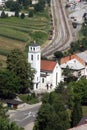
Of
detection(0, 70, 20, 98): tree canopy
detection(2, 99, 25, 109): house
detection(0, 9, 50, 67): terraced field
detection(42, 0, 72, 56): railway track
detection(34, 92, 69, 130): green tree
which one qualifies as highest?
detection(34, 92, 69, 130): green tree

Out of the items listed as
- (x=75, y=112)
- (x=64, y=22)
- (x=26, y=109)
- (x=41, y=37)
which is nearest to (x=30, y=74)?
(x=26, y=109)

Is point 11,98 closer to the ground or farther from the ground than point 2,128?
closer to the ground

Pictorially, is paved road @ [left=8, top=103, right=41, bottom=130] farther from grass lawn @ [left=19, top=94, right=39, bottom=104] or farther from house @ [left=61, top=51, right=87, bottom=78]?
house @ [left=61, top=51, right=87, bottom=78]

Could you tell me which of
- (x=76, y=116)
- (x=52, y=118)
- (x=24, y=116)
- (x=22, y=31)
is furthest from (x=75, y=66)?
(x=22, y=31)

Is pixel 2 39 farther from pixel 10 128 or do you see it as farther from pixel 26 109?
pixel 10 128

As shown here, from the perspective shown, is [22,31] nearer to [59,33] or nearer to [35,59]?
[59,33]

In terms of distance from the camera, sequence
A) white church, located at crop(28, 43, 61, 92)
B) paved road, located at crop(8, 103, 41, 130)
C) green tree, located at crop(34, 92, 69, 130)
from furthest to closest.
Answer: white church, located at crop(28, 43, 61, 92) < paved road, located at crop(8, 103, 41, 130) < green tree, located at crop(34, 92, 69, 130)

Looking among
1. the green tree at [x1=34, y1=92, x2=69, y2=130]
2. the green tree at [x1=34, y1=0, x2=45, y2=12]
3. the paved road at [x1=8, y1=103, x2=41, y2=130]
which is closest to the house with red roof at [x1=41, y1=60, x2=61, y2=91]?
the paved road at [x1=8, y1=103, x2=41, y2=130]
